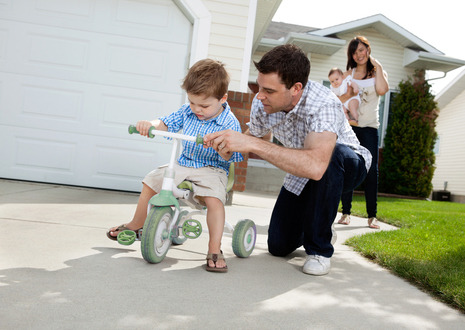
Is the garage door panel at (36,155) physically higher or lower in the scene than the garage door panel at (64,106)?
lower

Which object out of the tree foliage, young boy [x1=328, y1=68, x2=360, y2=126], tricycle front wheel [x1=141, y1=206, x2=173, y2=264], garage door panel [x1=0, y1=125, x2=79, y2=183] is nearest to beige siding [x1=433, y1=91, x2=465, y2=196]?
the tree foliage

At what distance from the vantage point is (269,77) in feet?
7.95

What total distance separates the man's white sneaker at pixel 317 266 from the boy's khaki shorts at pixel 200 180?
1.98ft

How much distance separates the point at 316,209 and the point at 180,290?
3.12 feet

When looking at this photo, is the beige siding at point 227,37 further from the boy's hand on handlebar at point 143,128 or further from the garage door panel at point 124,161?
the boy's hand on handlebar at point 143,128

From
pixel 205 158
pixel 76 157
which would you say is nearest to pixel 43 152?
pixel 76 157

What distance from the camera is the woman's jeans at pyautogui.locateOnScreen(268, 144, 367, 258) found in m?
2.54

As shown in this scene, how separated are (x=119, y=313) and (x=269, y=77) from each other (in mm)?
1421

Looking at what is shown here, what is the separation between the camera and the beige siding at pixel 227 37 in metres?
5.68

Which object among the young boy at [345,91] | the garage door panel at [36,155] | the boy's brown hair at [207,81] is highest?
the young boy at [345,91]

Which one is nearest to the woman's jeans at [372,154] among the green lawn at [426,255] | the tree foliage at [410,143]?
the green lawn at [426,255]

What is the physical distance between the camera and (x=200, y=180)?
2.61 m

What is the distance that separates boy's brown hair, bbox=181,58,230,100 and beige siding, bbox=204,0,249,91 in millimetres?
3045

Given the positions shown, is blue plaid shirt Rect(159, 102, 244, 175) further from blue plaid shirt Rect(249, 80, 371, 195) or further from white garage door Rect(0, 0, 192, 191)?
white garage door Rect(0, 0, 192, 191)
